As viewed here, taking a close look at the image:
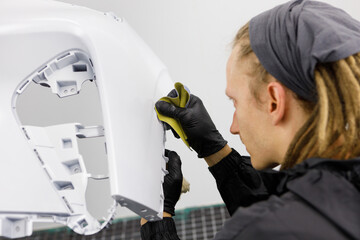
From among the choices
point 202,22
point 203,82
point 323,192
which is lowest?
point 203,82

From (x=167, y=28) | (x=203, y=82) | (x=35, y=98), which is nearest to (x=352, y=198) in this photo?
(x=203, y=82)

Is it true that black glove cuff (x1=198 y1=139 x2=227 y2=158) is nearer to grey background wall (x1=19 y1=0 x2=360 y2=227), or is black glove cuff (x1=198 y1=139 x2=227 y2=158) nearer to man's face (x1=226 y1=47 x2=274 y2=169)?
man's face (x1=226 y1=47 x2=274 y2=169)

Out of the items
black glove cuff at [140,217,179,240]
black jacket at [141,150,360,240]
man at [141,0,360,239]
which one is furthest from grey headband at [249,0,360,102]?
black glove cuff at [140,217,179,240]

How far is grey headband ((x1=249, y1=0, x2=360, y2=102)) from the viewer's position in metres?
0.69

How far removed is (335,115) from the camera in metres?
0.68

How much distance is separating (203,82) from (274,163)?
3.74 feet

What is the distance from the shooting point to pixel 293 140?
0.73 meters

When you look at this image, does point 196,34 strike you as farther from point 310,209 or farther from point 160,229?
point 310,209

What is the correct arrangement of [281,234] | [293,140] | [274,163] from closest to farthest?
[281,234], [293,140], [274,163]

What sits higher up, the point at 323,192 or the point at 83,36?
the point at 83,36

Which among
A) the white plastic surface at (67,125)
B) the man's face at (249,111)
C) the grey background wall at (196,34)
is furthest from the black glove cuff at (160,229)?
the grey background wall at (196,34)

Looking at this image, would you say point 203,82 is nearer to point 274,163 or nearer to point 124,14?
point 124,14

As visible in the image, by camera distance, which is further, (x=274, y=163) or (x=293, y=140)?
(x=274, y=163)

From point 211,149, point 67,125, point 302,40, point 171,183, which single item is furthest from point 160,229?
point 302,40
